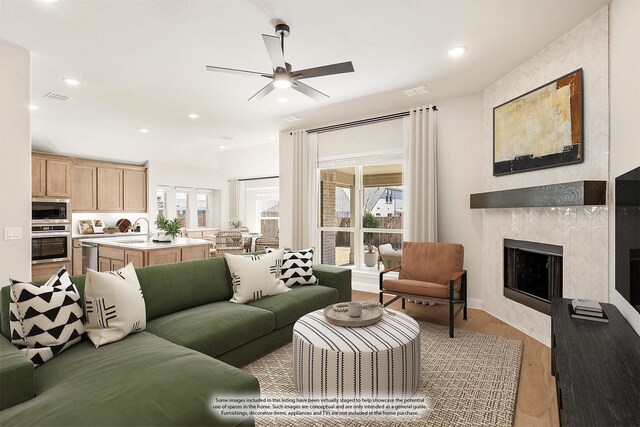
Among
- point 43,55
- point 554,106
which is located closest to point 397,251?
point 554,106

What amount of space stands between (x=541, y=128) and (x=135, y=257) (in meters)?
5.07

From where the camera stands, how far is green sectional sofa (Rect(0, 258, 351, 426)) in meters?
1.29

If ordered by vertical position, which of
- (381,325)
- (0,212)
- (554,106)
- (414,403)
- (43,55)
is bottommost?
(414,403)

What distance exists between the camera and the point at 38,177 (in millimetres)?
5754

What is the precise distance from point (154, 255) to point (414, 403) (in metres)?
3.83

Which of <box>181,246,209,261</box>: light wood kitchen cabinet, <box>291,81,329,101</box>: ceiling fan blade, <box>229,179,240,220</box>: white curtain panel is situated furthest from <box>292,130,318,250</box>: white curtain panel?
<box>229,179,240,220</box>: white curtain panel

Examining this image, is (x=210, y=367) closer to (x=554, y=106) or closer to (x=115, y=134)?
(x=554, y=106)

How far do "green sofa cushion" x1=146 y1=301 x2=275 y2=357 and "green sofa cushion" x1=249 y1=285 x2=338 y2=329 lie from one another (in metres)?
0.12

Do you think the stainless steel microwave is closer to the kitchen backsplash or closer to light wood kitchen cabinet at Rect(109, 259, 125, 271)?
the kitchen backsplash

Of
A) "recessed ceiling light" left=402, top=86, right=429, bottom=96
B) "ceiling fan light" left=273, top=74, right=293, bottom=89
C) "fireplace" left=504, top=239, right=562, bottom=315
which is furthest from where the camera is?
Result: "recessed ceiling light" left=402, top=86, right=429, bottom=96

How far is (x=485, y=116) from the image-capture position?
4.00m

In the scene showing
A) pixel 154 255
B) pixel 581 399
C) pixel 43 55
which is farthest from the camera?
pixel 154 255

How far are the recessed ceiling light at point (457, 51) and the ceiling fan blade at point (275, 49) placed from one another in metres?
1.56

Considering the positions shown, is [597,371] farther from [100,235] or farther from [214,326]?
[100,235]
